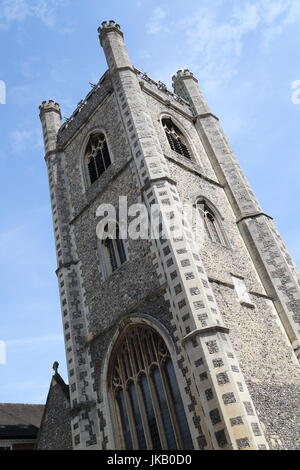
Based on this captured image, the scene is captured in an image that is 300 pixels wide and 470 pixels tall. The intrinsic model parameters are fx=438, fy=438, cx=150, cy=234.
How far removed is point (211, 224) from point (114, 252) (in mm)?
3049

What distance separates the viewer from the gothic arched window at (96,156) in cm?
1532

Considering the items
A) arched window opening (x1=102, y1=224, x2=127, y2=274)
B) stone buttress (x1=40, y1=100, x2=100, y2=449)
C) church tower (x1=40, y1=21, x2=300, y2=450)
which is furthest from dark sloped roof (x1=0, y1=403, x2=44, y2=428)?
arched window opening (x1=102, y1=224, x2=127, y2=274)

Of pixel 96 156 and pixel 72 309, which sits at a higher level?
pixel 96 156

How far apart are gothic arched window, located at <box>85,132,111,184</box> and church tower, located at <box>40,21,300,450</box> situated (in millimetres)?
53

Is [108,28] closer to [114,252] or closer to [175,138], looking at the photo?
[175,138]

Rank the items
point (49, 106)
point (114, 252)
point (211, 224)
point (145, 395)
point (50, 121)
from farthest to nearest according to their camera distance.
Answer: point (49, 106) → point (50, 121) → point (211, 224) → point (114, 252) → point (145, 395)

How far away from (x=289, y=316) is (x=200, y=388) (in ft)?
14.5

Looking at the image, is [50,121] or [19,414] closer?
[50,121]

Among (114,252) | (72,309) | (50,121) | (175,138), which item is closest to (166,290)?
(114,252)

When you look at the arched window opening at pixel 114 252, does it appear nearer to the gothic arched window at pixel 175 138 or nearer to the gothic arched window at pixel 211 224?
the gothic arched window at pixel 211 224

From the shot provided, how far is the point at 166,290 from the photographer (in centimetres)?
1035

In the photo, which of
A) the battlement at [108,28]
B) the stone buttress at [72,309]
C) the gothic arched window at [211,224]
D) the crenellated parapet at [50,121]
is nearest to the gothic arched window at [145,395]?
the stone buttress at [72,309]

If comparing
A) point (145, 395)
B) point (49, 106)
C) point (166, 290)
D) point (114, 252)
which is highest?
point (49, 106)

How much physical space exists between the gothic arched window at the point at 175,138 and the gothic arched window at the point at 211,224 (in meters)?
2.86
